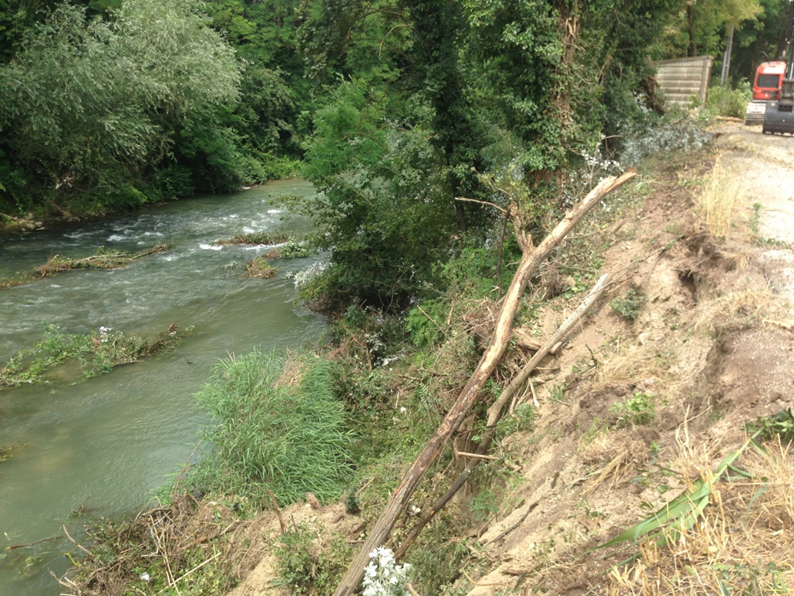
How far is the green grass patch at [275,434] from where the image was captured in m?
7.09

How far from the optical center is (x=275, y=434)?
756 cm

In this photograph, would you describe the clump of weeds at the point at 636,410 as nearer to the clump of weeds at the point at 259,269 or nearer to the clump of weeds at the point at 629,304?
the clump of weeds at the point at 629,304

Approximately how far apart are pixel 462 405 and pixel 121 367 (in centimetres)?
758

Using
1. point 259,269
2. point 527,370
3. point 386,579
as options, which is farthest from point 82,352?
point 386,579

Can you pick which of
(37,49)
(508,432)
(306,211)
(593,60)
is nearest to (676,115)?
(593,60)

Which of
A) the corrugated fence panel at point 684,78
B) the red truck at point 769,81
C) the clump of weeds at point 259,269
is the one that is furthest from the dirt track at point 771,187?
the clump of weeds at point 259,269

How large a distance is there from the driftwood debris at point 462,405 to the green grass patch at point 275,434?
2.20 m

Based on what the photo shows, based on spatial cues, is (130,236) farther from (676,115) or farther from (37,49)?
(676,115)

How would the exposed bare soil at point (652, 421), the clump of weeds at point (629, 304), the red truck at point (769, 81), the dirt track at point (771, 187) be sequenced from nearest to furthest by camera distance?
the exposed bare soil at point (652, 421) → the dirt track at point (771, 187) → the clump of weeds at point (629, 304) → the red truck at point (769, 81)

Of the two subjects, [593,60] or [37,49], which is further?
[37,49]

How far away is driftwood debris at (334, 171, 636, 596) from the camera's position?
188 inches

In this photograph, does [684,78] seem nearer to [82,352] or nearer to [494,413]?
[494,413]

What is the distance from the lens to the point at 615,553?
3334mm

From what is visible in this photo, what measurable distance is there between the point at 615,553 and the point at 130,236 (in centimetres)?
1828
